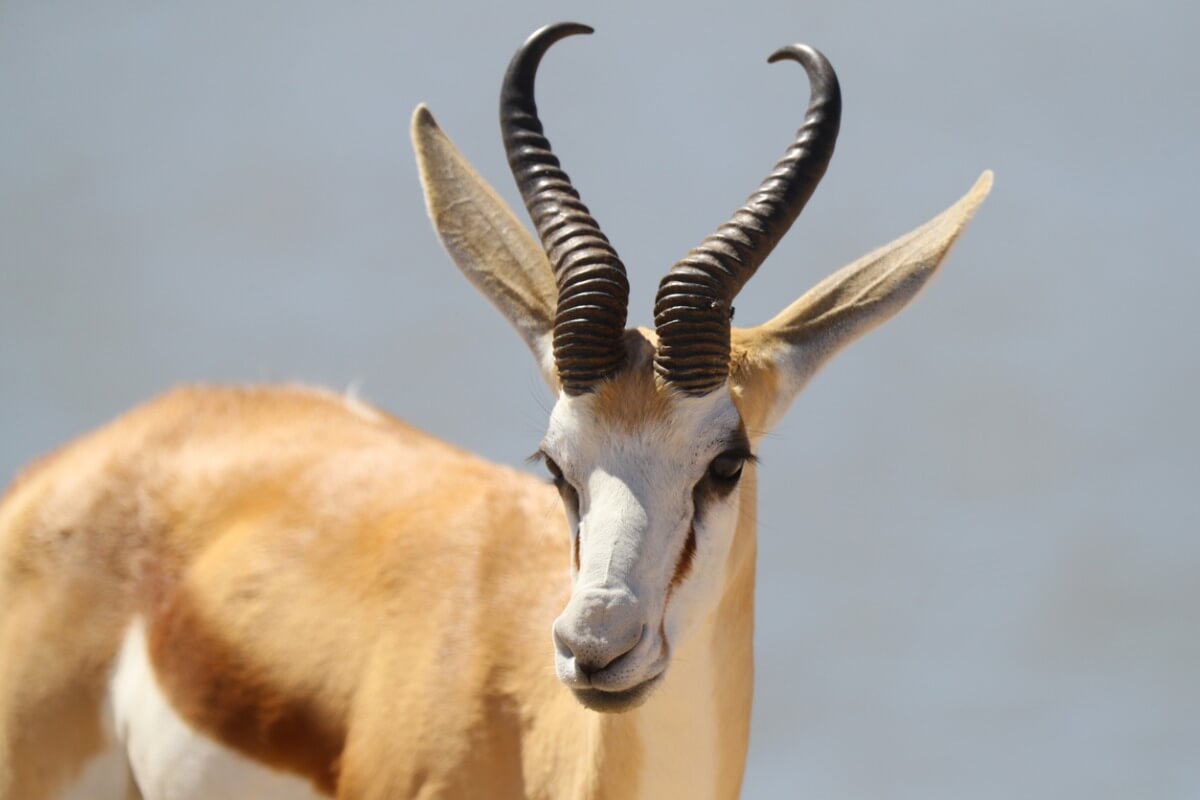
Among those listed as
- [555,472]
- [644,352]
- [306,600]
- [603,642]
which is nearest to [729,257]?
[644,352]

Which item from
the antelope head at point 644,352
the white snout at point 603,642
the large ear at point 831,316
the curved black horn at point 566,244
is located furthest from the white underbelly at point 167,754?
the large ear at point 831,316

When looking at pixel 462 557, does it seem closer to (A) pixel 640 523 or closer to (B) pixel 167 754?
(B) pixel 167 754

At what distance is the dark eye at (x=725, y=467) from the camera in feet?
18.0

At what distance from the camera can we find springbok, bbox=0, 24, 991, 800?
17.9 ft

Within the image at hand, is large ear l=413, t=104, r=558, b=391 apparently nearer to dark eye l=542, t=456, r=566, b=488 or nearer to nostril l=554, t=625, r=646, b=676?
dark eye l=542, t=456, r=566, b=488

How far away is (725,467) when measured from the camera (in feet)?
18.1

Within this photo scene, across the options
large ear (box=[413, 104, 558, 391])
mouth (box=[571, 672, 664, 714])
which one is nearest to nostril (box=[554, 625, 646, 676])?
mouth (box=[571, 672, 664, 714])

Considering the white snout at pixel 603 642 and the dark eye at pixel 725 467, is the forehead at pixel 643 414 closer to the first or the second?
the dark eye at pixel 725 467

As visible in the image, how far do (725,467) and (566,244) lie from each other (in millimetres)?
981

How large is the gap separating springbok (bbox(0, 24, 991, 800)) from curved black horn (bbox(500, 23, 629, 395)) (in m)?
0.01

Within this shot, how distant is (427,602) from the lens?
22.3ft

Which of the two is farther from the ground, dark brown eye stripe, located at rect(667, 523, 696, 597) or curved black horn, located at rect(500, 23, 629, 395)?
curved black horn, located at rect(500, 23, 629, 395)

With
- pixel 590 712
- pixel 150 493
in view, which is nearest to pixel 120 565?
pixel 150 493

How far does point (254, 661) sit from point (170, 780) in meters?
0.63
